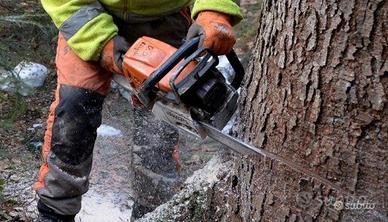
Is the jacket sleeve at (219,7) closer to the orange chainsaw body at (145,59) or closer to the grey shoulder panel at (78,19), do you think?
the orange chainsaw body at (145,59)

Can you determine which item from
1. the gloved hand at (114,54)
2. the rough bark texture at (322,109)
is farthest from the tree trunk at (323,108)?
the gloved hand at (114,54)

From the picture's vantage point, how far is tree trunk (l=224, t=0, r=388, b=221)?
134 centimetres

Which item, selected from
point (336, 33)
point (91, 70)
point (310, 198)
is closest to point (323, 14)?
point (336, 33)

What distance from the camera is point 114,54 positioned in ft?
7.50

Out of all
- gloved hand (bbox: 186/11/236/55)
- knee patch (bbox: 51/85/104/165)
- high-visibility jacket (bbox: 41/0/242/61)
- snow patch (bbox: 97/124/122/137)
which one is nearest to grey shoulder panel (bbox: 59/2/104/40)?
high-visibility jacket (bbox: 41/0/242/61)

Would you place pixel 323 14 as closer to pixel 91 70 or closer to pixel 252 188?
pixel 252 188

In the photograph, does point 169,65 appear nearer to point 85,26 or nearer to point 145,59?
point 145,59

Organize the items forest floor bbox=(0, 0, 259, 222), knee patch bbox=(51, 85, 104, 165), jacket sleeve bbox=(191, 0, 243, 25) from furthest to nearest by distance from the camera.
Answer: forest floor bbox=(0, 0, 259, 222)
knee patch bbox=(51, 85, 104, 165)
jacket sleeve bbox=(191, 0, 243, 25)

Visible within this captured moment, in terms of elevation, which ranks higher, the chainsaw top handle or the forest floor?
the chainsaw top handle

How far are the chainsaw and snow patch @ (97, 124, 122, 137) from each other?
2159 mm

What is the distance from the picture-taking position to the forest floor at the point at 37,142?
3.25 meters

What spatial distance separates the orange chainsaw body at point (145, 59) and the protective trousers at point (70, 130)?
1.17ft

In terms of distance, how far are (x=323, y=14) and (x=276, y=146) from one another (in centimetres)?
39

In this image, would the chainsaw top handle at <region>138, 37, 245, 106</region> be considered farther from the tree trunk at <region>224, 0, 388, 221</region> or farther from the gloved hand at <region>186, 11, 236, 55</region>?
the tree trunk at <region>224, 0, 388, 221</region>
